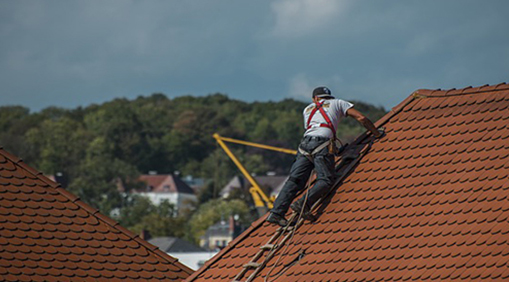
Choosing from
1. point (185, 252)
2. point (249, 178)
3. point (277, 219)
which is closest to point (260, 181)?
point (185, 252)

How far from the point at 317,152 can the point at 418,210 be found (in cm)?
186

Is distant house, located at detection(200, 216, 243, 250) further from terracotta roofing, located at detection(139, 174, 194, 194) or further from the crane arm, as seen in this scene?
terracotta roofing, located at detection(139, 174, 194, 194)

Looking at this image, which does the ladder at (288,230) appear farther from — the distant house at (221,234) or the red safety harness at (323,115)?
the distant house at (221,234)

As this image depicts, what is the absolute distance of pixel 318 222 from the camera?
14.1 metres

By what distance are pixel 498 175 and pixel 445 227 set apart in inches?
38.7

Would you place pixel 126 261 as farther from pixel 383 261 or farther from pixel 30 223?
pixel 383 261

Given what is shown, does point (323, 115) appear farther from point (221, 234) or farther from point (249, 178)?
point (221, 234)

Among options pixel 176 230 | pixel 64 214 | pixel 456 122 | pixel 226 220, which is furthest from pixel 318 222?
pixel 226 220

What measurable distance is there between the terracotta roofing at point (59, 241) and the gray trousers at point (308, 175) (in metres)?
2.36

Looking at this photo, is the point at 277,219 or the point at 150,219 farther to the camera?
the point at 150,219

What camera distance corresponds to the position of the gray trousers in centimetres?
1416

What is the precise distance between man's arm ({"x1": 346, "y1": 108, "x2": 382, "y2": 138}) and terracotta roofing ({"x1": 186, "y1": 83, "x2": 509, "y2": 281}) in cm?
17

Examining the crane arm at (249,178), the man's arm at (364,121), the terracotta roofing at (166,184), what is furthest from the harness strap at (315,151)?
the terracotta roofing at (166,184)

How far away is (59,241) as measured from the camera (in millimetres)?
15070
